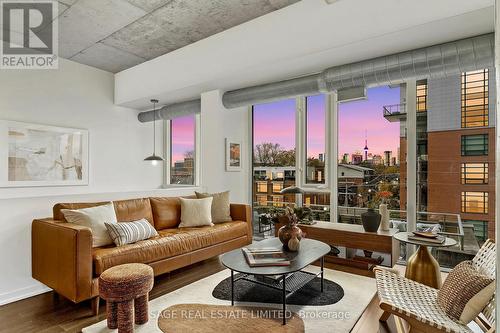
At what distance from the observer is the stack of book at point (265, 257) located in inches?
102

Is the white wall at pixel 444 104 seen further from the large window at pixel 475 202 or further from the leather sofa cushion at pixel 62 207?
the leather sofa cushion at pixel 62 207

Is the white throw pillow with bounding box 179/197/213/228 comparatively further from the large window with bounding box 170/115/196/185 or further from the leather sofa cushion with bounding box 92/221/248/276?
the large window with bounding box 170/115/196/185

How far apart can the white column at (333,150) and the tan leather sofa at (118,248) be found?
143 cm

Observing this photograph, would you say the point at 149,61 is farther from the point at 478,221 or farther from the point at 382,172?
the point at 478,221

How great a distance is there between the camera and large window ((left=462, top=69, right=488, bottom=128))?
10.8 ft

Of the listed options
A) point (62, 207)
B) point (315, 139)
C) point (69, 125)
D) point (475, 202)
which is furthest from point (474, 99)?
point (69, 125)

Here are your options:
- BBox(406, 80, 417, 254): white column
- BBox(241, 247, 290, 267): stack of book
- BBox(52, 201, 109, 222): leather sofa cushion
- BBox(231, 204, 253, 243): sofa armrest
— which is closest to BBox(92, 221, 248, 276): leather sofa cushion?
BBox(231, 204, 253, 243): sofa armrest

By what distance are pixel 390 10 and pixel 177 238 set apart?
127 inches

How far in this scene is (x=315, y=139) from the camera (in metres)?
4.80

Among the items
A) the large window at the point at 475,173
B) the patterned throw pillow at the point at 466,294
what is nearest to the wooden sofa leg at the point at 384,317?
the patterned throw pillow at the point at 466,294

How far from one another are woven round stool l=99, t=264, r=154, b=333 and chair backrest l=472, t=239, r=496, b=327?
2399 mm

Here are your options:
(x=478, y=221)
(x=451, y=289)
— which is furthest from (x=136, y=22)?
(x=478, y=221)

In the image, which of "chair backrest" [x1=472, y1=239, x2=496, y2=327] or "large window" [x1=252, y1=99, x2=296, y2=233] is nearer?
"chair backrest" [x1=472, y1=239, x2=496, y2=327]

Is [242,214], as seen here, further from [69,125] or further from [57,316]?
[69,125]
